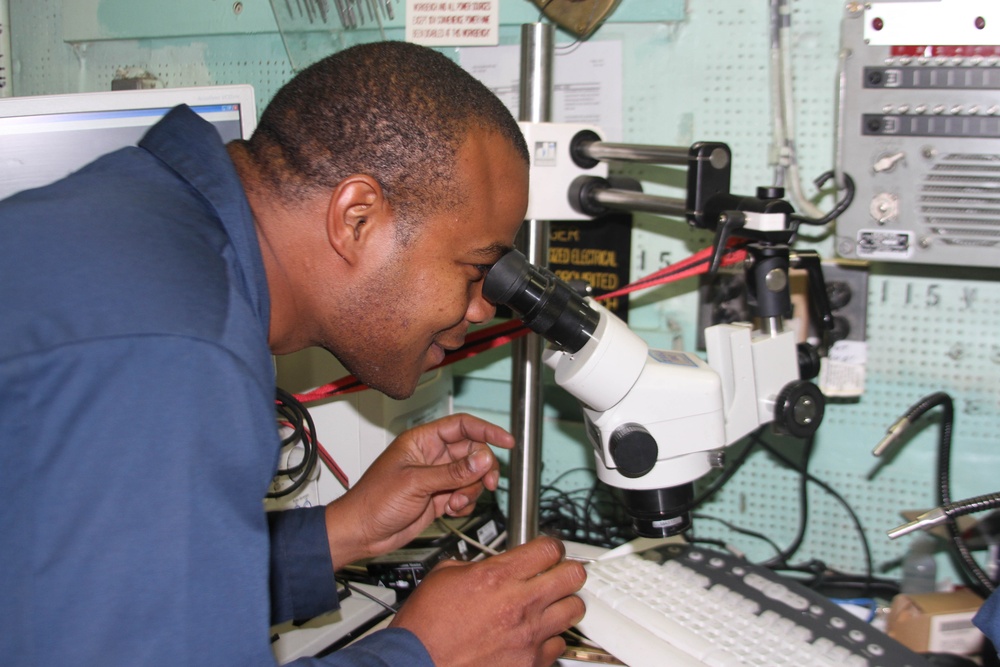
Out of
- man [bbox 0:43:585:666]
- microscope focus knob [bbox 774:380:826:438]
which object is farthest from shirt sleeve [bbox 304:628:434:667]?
microscope focus knob [bbox 774:380:826:438]

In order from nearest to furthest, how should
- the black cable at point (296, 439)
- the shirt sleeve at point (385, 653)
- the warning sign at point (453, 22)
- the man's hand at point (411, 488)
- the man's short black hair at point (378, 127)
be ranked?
the shirt sleeve at point (385, 653)
the man's short black hair at point (378, 127)
the man's hand at point (411, 488)
the black cable at point (296, 439)
the warning sign at point (453, 22)

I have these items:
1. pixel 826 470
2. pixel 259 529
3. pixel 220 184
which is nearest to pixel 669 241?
pixel 826 470

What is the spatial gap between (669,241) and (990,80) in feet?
1.80

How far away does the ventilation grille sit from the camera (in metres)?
1.30

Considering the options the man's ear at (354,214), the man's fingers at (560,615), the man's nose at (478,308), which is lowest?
the man's fingers at (560,615)

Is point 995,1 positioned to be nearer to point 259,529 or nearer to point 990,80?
point 990,80

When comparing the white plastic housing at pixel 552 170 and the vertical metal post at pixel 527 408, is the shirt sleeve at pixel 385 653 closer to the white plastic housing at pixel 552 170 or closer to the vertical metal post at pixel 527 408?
the vertical metal post at pixel 527 408

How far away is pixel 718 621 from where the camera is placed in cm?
108

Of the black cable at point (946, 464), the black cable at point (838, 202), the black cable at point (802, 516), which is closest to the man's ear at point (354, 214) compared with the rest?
the black cable at point (838, 202)

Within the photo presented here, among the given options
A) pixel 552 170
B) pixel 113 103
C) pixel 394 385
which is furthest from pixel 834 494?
pixel 113 103

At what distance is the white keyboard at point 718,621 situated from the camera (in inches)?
39.9

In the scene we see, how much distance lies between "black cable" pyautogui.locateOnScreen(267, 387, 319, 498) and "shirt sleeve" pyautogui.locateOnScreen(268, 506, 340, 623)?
9cm

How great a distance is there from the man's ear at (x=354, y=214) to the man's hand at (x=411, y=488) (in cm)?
35

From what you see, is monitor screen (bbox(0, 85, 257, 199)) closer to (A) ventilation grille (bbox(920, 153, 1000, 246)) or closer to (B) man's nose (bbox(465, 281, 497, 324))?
(B) man's nose (bbox(465, 281, 497, 324))
